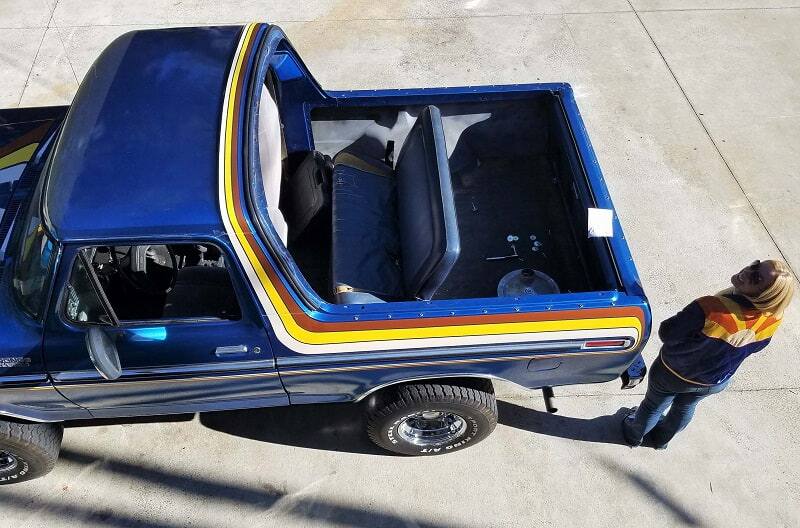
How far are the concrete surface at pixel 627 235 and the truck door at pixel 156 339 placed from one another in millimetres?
635

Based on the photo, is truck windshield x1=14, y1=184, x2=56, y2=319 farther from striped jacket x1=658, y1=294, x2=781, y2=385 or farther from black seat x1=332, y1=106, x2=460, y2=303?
striped jacket x1=658, y1=294, x2=781, y2=385

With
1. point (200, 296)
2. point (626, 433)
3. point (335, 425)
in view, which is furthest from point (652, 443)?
point (200, 296)

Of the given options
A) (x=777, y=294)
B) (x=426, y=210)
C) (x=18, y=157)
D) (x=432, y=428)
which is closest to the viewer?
(x=777, y=294)

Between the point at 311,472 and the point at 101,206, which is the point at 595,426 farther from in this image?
the point at 101,206

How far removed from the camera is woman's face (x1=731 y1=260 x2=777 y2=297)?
2.60 metres

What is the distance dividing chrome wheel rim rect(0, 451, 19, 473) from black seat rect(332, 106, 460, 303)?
1.97m

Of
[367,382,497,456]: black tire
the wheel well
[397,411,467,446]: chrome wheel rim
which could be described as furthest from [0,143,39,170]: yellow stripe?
[397,411,467,446]: chrome wheel rim

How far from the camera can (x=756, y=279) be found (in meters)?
2.64

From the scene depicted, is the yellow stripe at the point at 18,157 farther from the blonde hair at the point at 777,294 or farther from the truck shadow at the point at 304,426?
the blonde hair at the point at 777,294

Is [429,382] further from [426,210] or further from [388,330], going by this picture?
[426,210]

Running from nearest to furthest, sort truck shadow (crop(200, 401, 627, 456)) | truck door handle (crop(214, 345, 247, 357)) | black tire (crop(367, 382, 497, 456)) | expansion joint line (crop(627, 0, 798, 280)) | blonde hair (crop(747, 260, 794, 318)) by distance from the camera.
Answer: blonde hair (crop(747, 260, 794, 318)) → truck door handle (crop(214, 345, 247, 357)) → black tire (crop(367, 382, 497, 456)) → truck shadow (crop(200, 401, 627, 456)) → expansion joint line (crop(627, 0, 798, 280))

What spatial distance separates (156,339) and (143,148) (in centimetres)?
88

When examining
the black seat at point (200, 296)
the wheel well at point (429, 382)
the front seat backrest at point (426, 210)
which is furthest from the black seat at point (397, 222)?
the black seat at point (200, 296)

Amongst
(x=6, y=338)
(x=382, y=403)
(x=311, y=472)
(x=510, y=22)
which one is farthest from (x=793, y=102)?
(x=6, y=338)
